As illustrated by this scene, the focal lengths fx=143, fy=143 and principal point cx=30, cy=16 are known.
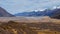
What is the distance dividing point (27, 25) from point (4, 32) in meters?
0.20

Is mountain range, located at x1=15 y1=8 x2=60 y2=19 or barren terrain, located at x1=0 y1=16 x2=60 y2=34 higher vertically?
mountain range, located at x1=15 y1=8 x2=60 y2=19

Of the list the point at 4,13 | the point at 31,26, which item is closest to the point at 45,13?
the point at 31,26

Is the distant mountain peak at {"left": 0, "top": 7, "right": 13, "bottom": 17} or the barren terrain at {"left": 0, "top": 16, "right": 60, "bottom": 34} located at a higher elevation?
the distant mountain peak at {"left": 0, "top": 7, "right": 13, "bottom": 17}

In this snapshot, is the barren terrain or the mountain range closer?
the barren terrain

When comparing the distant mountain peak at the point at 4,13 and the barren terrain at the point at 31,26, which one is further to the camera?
the distant mountain peak at the point at 4,13

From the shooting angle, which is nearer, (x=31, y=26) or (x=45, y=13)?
(x=31, y=26)

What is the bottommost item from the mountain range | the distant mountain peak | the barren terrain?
the barren terrain

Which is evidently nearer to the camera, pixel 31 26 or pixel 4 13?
pixel 31 26

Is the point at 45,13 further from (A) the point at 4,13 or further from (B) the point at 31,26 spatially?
(A) the point at 4,13

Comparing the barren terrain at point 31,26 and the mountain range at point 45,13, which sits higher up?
the mountain range at point 45,13

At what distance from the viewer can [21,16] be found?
1324 millimetres

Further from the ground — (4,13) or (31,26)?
(4,13)

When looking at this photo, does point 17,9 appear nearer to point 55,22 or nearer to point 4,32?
point 4,32

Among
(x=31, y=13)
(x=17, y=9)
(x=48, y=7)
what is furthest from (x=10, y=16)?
(x=48, y=7)
